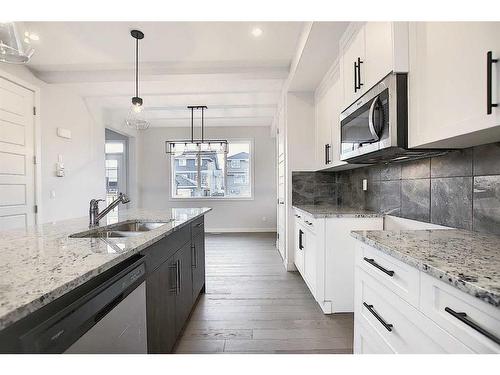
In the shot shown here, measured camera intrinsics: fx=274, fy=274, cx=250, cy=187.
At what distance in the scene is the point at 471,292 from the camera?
69 cm

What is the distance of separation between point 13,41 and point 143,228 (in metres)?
1.46

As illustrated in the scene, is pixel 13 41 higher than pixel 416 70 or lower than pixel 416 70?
higher

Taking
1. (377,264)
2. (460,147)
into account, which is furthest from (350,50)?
(377,264)

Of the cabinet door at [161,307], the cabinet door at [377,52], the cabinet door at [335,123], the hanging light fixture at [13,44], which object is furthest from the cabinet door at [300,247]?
the hanging light fixture at [13,44]

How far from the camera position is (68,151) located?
4.18 metres

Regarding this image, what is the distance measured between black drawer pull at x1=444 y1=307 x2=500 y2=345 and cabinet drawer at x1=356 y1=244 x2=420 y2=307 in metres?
0.15

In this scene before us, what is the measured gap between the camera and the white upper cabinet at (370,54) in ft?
4.63

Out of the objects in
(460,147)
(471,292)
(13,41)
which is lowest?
(471,292)

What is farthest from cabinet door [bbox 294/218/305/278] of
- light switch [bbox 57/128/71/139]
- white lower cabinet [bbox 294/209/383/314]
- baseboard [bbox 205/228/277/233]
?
light switch [bbox 57/128/71/139]

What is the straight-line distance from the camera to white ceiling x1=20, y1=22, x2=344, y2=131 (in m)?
2.68

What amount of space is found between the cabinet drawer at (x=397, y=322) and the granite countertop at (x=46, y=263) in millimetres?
1047

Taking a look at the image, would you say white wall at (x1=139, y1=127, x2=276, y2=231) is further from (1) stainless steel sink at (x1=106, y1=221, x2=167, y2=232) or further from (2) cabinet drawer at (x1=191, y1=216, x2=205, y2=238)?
(1) stainless steel sink at (x1=106, y1=221, x2=167, y2=232)

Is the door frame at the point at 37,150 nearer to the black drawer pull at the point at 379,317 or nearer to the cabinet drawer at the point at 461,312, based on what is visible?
the black drawer pull at the point at 379,317
